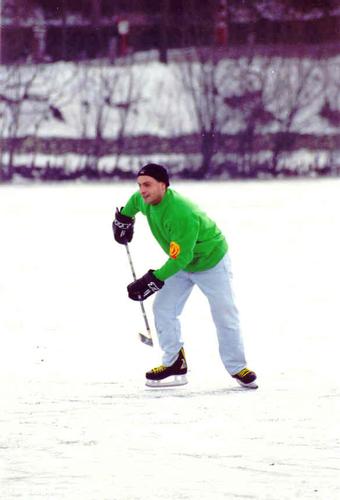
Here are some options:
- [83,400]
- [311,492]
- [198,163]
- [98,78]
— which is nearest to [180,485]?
[311,492]

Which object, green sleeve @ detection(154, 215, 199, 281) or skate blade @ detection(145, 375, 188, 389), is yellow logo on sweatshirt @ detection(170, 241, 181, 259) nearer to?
green sleeve @ detection(154, 215, 199, 281)

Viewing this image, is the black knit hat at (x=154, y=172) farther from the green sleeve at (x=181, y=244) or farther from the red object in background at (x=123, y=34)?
the red object in background at (x=123, y=34)

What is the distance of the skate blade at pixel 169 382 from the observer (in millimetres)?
8336

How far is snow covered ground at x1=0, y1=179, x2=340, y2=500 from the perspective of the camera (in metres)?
6.35

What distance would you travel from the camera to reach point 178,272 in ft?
27.1

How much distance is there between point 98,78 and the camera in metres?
32.2

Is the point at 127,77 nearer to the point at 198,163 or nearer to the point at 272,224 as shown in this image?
the point at 198,163

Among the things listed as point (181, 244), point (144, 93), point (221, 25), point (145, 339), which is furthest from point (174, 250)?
point (221, 25)

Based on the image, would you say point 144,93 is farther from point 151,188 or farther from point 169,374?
point 151,188

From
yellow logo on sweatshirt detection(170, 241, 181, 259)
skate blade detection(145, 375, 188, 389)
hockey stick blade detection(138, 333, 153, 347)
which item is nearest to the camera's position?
yellow logo on sweatshirt detection(170, 241, 181, 259)

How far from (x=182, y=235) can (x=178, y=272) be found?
491mm

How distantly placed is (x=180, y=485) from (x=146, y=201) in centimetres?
210

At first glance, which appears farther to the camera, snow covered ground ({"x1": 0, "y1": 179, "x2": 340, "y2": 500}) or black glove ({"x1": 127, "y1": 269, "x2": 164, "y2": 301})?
black glove ({"x1": 127, "y1": 269, "x2": 164, "y2": 301})

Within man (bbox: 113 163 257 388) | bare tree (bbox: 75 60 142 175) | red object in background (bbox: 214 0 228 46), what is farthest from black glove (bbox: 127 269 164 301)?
red object in background (bbox: 214 0 228 46)
